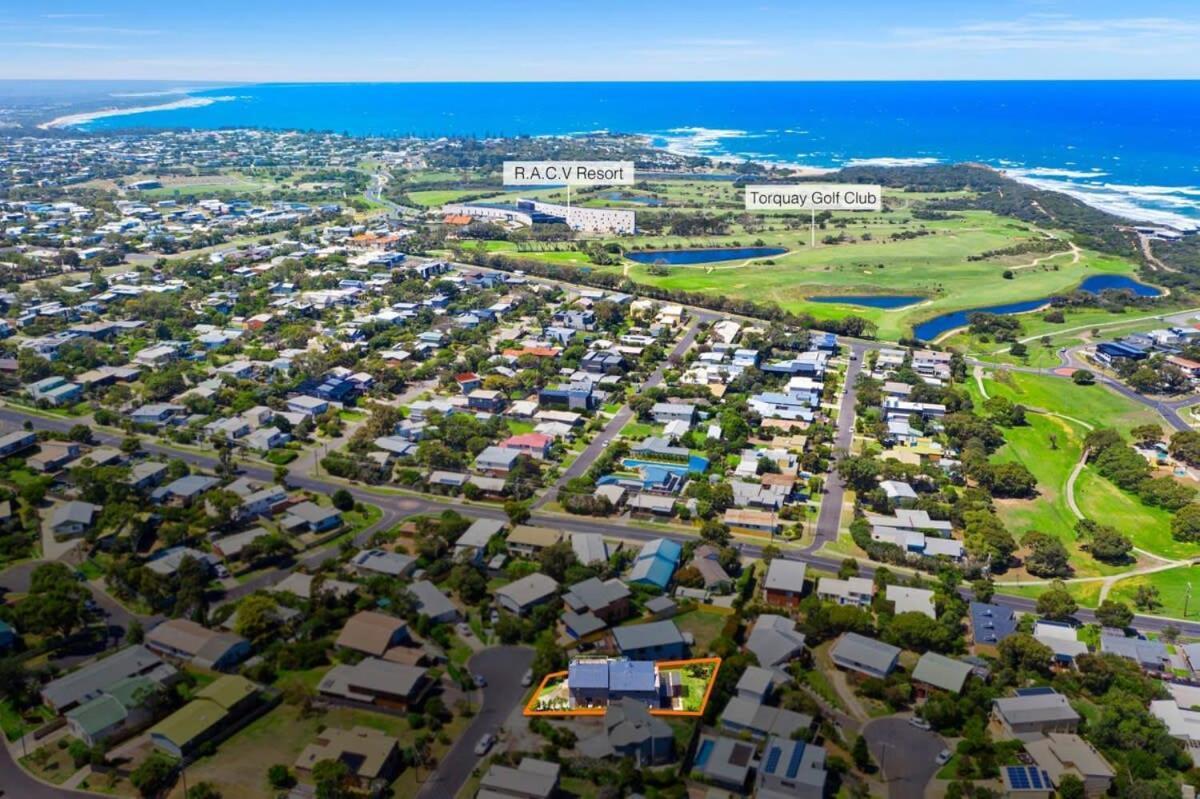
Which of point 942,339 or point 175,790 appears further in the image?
point 942,339

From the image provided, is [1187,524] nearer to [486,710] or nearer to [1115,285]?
[486,710]

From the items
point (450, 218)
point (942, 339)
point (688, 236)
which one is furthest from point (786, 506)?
point (450, 218)

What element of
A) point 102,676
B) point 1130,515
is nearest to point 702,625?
point 102,676

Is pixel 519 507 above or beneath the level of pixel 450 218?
beneath

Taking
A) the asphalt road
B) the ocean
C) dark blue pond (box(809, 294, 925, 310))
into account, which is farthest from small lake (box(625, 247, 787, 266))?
the ocean

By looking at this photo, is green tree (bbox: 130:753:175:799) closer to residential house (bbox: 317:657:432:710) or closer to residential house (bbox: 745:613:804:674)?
residential house (bbox: 317:657:432:710)

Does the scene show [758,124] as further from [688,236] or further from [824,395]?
[824,395]

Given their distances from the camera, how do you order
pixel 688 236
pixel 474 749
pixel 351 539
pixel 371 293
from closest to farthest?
1. pixel 474 749
2. pixel 351 539
3. pixel 371 293
4. pixel 688 236
